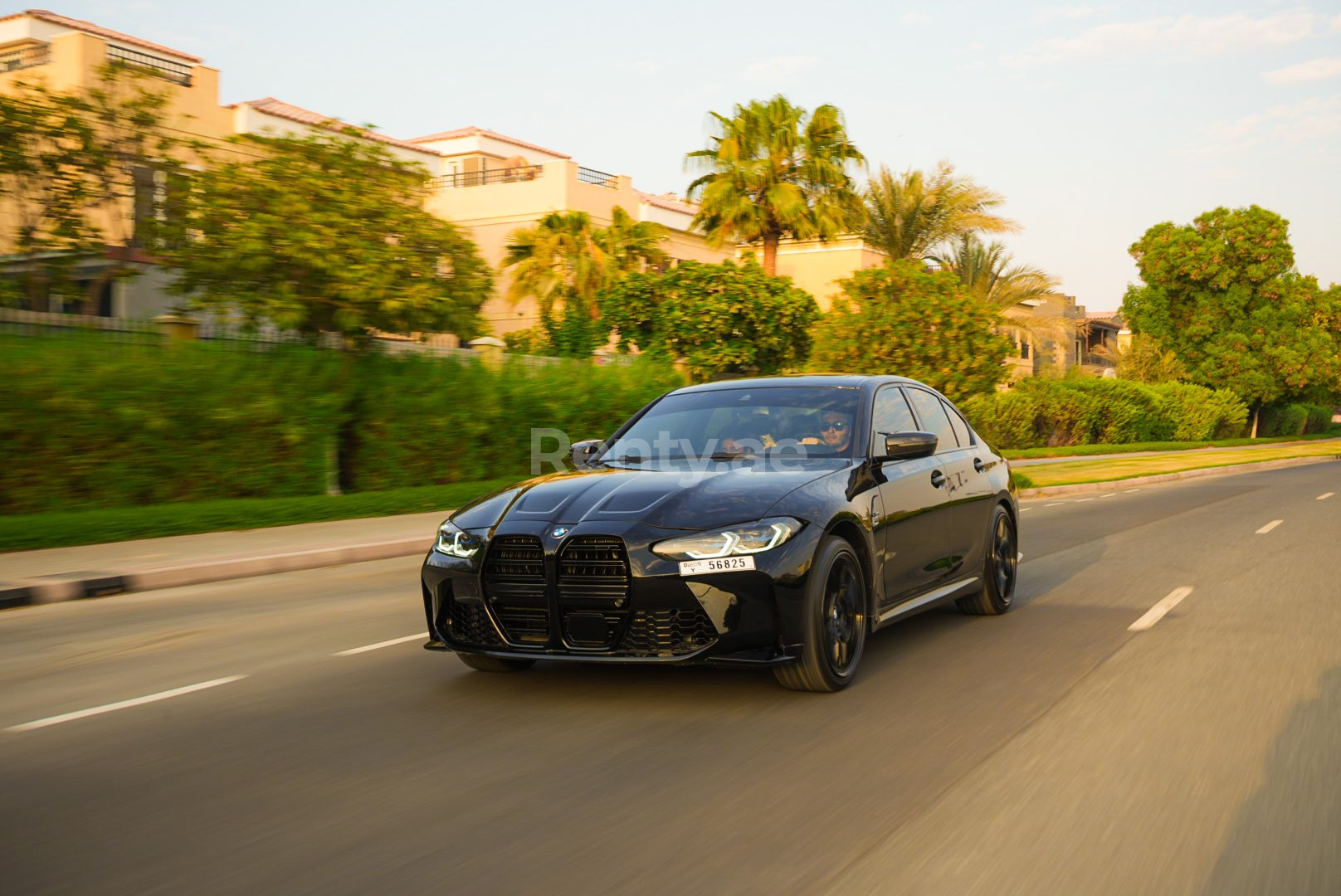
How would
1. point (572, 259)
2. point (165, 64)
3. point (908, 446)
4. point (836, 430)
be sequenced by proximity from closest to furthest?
point (908, 446)
point (836, 430)
point (165, 64)
point (572, 259)

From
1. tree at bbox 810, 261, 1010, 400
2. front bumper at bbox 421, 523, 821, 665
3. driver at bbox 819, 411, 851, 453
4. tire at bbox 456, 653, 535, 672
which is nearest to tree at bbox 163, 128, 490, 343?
tree at bbox 810, 261, 1010, 400

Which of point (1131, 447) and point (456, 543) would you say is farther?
point (1131, 447)

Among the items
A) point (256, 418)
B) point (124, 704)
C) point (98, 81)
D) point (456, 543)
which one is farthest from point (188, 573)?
point (98, 81)

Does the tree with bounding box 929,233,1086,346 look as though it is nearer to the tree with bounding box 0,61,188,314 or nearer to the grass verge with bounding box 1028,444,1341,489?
the grass verge with bounding box 1028,444,1341,489

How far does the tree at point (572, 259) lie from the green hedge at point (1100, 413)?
10.9m

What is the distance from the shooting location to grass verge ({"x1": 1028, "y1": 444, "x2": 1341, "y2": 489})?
91.8 ft

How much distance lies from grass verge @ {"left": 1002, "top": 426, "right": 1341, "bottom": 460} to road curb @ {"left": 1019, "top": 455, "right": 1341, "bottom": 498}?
249 centimetres

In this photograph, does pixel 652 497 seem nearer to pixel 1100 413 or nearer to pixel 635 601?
pixel 635 601

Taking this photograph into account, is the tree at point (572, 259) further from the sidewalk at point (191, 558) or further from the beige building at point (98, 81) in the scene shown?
the sidewalk at point (191, 558)

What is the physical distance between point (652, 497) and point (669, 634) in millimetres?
682

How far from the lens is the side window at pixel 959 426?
8820 millimetres

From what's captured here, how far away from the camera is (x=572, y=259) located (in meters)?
38.4

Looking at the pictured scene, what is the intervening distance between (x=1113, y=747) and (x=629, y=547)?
218 centimetres

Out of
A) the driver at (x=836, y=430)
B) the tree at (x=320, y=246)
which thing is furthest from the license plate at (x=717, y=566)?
the tree at (x=320, y=246)
